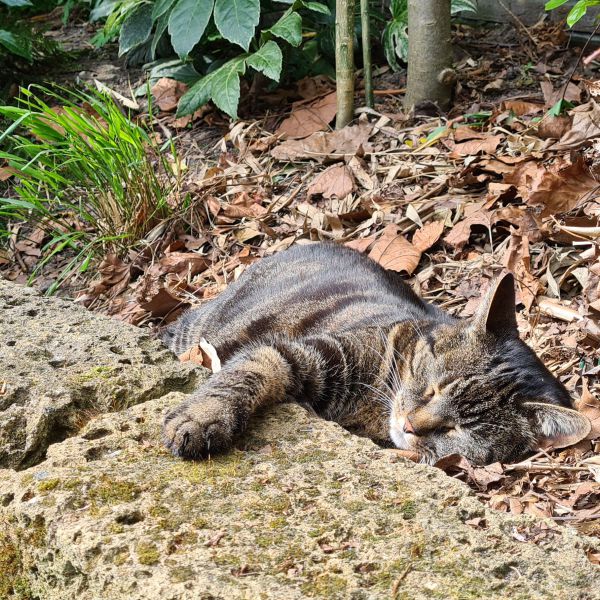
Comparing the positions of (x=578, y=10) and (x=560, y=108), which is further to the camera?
(x=560, y=108)

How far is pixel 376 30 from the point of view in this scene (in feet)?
21.4

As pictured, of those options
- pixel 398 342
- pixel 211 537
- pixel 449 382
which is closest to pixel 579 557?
pixel 211 537

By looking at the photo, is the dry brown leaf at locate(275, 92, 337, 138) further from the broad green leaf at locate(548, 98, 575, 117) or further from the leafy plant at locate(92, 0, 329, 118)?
the broad green leaf at locate(548, 98, 575, 117)

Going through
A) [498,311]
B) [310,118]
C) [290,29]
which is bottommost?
[310,118]

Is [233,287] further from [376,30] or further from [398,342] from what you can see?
[376,30]

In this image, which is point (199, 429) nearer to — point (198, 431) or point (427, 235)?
point (198, 431)

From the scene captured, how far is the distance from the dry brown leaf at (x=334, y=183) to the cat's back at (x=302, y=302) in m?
0.78

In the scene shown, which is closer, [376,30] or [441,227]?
[441,227]

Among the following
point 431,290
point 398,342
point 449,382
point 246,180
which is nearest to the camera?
point 449,382

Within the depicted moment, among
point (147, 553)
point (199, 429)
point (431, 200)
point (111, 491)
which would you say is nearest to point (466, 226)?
point (431, 200)

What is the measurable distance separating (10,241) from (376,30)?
3098 mm

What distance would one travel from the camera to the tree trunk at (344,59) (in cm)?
546

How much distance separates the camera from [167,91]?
6.86 meters

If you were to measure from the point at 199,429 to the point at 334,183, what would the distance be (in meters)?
3.07
